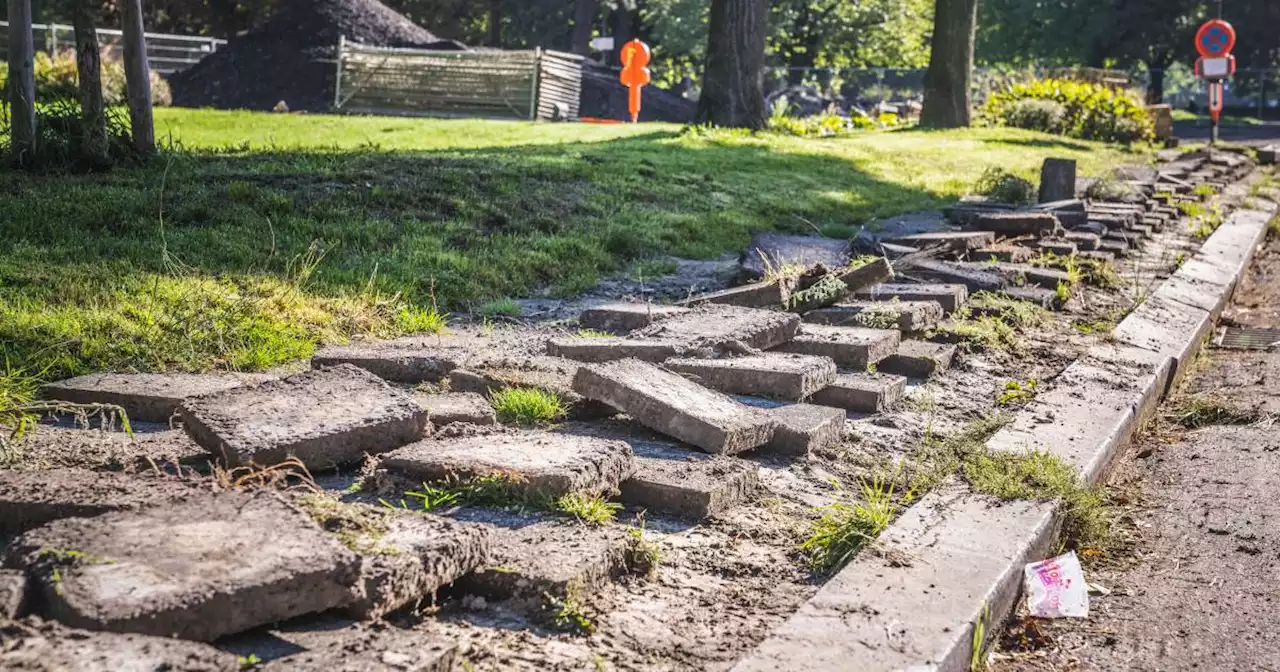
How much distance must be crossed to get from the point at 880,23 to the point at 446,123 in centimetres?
2967

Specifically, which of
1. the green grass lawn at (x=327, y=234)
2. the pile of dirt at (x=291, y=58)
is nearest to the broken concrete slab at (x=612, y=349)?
the green grass lawn at (x=327, y=234)

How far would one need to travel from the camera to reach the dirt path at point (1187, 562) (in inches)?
120

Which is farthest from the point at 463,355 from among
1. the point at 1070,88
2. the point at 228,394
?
the point at 1070,88

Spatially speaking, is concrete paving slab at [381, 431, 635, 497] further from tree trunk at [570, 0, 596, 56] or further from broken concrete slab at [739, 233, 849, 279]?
tree trunk at [570, 0, 596, 56]

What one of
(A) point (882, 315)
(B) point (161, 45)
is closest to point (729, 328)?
(A) point (882, 315)

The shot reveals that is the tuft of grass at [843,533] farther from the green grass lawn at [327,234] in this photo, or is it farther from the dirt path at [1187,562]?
the green grass lawn at [327,234]

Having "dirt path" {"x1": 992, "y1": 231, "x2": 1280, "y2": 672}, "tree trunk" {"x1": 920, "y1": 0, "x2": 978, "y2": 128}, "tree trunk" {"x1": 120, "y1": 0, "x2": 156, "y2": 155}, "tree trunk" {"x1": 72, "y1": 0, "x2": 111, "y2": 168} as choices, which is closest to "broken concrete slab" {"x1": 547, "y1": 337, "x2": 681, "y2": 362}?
"dirt path" {"x1": 992, "y1": 231, "x2": 1280, "y2": 672}

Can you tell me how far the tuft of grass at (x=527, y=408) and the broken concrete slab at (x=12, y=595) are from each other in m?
1.81

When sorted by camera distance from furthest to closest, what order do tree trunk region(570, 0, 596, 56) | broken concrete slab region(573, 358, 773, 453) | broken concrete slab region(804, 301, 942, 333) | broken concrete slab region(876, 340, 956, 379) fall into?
tree trunk region(570, 0, 596, 56) → broken concrete slab region(804, 301, 942, 333) → broken concrete slab region(876, 340, 956, 379) → broken concrete slab region(573, 358, 773, 453)

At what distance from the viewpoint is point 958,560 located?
125 inches

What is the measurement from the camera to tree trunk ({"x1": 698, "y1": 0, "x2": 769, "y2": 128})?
1855cm

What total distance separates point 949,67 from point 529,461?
20.2 metres

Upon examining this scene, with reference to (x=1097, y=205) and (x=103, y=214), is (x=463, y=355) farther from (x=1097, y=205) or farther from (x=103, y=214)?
(x=1097, y=205)

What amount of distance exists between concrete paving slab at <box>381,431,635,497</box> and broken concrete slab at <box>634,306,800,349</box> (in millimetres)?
1363
